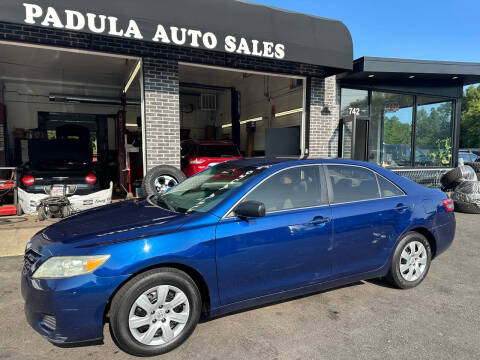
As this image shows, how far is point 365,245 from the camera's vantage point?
3404mm

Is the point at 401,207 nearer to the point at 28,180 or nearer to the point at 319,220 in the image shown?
the point at 319,220

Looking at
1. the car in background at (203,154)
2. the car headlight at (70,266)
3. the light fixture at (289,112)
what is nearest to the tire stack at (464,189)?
the light fixture at (289,112)

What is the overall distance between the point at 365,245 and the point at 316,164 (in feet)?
3.25

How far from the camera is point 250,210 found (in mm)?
2750

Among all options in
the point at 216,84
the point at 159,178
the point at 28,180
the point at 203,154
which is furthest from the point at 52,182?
the point at 216,84

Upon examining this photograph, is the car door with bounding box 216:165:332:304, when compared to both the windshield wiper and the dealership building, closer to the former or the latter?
the windshield wiper

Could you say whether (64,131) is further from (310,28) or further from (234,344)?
(234,344)

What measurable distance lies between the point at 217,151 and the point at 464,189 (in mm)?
7188

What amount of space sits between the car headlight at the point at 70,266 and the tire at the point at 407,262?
3076 mm

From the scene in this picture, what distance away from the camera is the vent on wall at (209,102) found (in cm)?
1702

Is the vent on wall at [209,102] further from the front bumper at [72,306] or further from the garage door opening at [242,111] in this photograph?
the front bumper at [72,306]

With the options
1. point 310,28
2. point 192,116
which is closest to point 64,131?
point 192,116

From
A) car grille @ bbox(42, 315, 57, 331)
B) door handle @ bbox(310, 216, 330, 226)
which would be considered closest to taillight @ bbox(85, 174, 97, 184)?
car grille @ bbox(42, 315, 57, 331)

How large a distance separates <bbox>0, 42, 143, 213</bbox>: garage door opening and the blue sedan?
4727 millimetres
